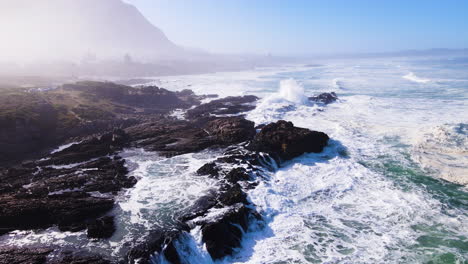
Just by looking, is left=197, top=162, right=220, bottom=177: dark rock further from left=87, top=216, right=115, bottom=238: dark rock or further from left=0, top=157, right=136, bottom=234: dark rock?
left=87, top=216, right=115, bottom=238: dark rock

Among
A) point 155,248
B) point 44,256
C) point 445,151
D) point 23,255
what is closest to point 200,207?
point 155,248

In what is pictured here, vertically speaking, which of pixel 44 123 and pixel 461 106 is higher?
pixel 44 123

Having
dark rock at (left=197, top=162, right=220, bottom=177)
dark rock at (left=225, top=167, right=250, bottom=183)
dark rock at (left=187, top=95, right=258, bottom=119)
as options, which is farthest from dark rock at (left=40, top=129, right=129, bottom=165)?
dark rock at (left=187, top=95, right=258, bottom=119)

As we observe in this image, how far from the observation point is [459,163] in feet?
91.3

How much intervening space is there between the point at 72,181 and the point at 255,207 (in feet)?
51.4

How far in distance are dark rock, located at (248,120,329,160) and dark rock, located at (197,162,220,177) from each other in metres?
5.99

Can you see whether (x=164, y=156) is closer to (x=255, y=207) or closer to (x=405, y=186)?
(x=255, y=207)

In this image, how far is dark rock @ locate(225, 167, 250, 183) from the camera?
25580 millimetres

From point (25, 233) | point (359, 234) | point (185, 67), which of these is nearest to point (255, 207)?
point (359, 234)

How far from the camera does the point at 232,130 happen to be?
37.6 metres

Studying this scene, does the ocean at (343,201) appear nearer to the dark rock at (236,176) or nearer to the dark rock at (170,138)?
the dark rock at (236,176)

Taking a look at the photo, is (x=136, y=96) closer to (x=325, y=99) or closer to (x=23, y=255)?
(x=325, y=99)

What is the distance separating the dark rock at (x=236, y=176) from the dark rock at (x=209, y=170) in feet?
4.21

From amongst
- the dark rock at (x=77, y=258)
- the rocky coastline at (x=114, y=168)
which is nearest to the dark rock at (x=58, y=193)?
the rocky coastline at (x=114, y=168)
